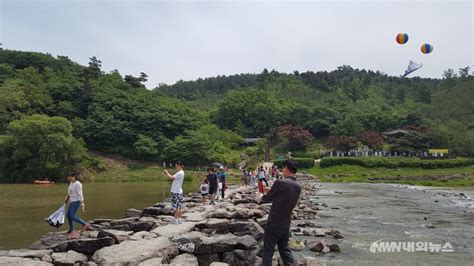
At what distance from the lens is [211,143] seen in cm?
7106

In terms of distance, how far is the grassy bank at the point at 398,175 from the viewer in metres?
52.6

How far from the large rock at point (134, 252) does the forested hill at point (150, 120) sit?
45.3 meters

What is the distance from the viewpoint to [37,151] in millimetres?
50781

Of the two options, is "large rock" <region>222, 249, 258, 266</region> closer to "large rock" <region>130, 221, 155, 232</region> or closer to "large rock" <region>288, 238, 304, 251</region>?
"large rock" <region>288, 238, 304, 251</region>

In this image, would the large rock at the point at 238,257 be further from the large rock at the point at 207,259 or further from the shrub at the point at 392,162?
the shrub at the point at 392,162

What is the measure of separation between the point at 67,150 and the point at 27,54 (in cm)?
7340

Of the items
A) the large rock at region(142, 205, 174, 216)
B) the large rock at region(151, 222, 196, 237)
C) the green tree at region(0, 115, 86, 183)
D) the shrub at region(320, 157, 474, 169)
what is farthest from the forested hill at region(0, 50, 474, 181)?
the large rock at region(151, 222, 196, 237)

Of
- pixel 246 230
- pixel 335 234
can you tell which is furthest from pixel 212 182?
pixel 246 230

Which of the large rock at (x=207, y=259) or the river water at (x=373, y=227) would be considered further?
the river water at (x=373, y=227)

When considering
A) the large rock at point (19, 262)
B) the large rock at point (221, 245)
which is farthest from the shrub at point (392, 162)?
the large rock at point (19, 262)

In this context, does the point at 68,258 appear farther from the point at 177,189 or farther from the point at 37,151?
the point at 37,151

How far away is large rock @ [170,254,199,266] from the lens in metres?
7.84

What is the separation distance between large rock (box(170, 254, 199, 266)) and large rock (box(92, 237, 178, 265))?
258 millimetres

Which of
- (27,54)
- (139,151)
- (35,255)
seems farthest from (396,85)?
(35,255)
